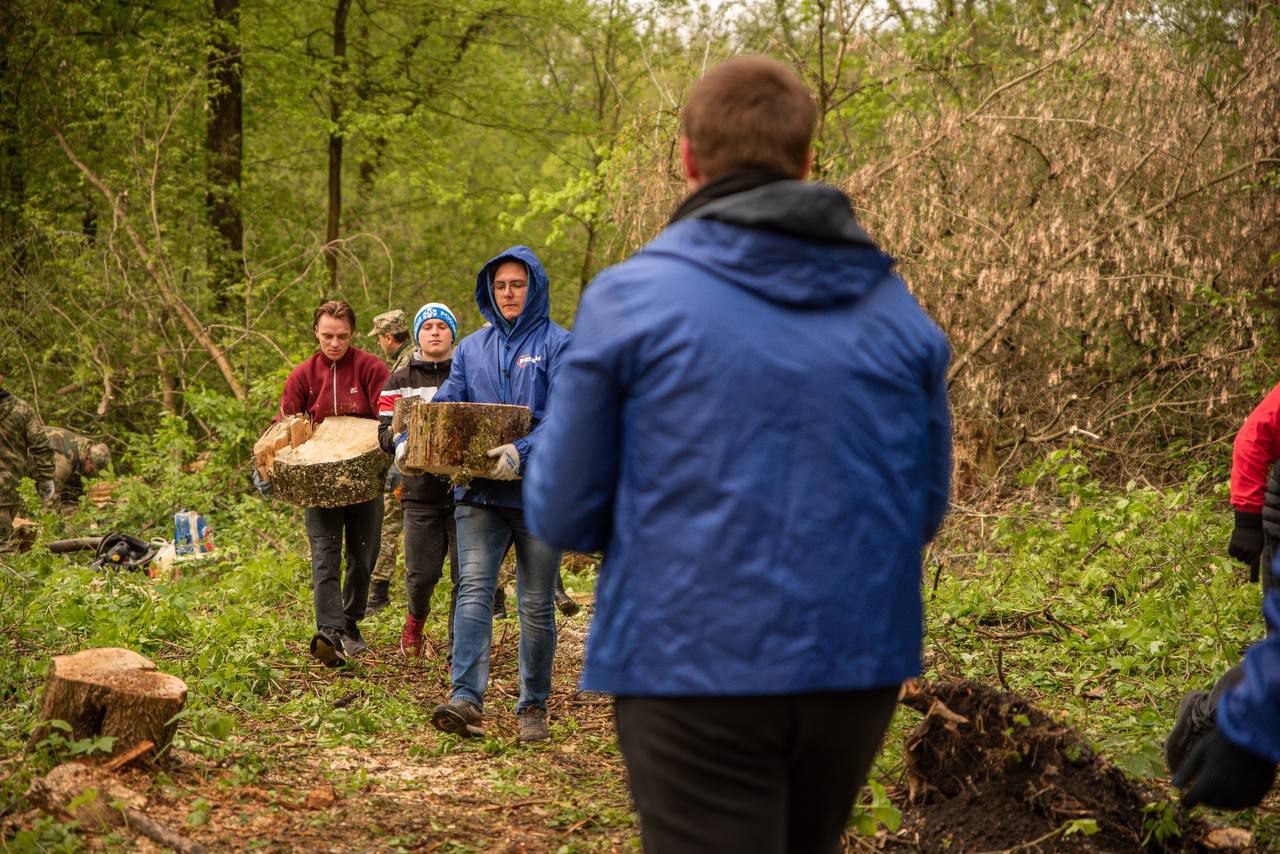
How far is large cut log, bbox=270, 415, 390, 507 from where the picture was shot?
6824 mm

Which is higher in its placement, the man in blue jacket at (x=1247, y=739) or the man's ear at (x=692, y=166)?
the man's ear at (x=692, y=166)

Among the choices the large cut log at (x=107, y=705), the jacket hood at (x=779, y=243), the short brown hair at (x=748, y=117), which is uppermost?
the short brown hair at (x=748, y=117)

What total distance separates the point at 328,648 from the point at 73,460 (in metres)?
9.36

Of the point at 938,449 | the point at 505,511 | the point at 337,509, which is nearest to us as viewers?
the point at 938,449

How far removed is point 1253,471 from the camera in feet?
17.8

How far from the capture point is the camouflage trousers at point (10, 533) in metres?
9.71

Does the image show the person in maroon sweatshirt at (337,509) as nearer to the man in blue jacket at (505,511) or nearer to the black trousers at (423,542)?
the black trousers at (423,542)

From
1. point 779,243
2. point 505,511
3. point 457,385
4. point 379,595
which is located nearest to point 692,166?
point 779,243

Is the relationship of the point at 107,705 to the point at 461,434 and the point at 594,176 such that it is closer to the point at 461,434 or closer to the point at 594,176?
the point at 461,434

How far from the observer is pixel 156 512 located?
12906 mm

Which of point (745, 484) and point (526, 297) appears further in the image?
point (526, 297)

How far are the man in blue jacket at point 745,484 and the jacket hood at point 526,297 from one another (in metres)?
3.57

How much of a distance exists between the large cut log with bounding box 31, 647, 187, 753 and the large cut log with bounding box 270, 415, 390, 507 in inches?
84.1

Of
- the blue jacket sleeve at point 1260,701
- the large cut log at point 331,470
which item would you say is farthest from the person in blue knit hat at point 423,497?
the blue jacket sleeve at point 1260,701
